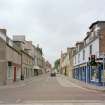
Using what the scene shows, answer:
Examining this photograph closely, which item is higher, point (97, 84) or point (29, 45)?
point (29, 45)

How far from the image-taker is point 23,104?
18719 mm

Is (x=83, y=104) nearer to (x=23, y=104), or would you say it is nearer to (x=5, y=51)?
(x=23, y=104)

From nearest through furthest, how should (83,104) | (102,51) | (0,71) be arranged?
(83,104), (102,51), (0,71)

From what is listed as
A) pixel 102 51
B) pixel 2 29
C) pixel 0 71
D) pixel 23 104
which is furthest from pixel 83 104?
pixel 2 29

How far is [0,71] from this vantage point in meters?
46.6

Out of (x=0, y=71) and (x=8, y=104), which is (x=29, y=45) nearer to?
(x=0, y=71)

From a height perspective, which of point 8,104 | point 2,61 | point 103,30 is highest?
point 103,30

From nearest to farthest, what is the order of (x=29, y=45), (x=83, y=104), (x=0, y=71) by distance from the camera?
(x=83, y=104) < (x=0, y=71) < (x=29, y=45)

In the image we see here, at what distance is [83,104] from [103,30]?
25.6 m

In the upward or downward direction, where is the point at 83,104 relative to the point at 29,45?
downward

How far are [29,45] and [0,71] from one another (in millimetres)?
63771

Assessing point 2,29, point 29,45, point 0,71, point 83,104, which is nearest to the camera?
point 83,104

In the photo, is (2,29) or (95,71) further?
(2,29)

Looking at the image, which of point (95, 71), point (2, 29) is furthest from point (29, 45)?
point (95, 71)
